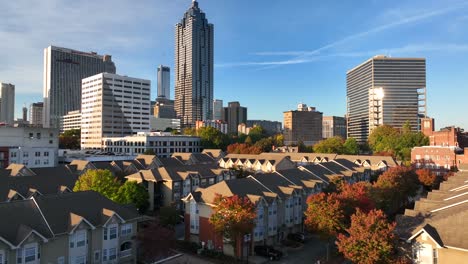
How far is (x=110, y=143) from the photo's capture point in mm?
154250

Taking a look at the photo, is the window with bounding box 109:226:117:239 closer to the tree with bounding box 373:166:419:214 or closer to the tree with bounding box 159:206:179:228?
the tree with bounding box 159:206:179:228

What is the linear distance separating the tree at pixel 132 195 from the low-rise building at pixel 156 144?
253ft

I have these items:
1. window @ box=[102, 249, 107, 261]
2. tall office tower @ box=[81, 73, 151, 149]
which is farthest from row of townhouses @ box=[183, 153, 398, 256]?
tall office tower @ box=[81, 73, 151, 149]

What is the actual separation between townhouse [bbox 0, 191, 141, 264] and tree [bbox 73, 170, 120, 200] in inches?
477

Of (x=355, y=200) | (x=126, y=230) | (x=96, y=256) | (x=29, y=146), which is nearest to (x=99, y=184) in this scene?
(x=126, y=230)

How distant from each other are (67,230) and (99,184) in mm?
17652

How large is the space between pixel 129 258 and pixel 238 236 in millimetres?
12082

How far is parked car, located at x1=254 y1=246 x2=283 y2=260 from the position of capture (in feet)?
130

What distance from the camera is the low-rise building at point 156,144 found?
132750 millimetres

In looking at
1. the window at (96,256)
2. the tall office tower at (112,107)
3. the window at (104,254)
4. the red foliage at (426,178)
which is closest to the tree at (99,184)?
→ the window at (104,254)

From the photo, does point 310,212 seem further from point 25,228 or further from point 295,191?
point 25,228

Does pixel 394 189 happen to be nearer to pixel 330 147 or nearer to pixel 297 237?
pixel 297 237

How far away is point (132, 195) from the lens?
170 feet

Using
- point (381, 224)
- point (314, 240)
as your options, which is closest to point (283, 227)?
point (314, 240)
